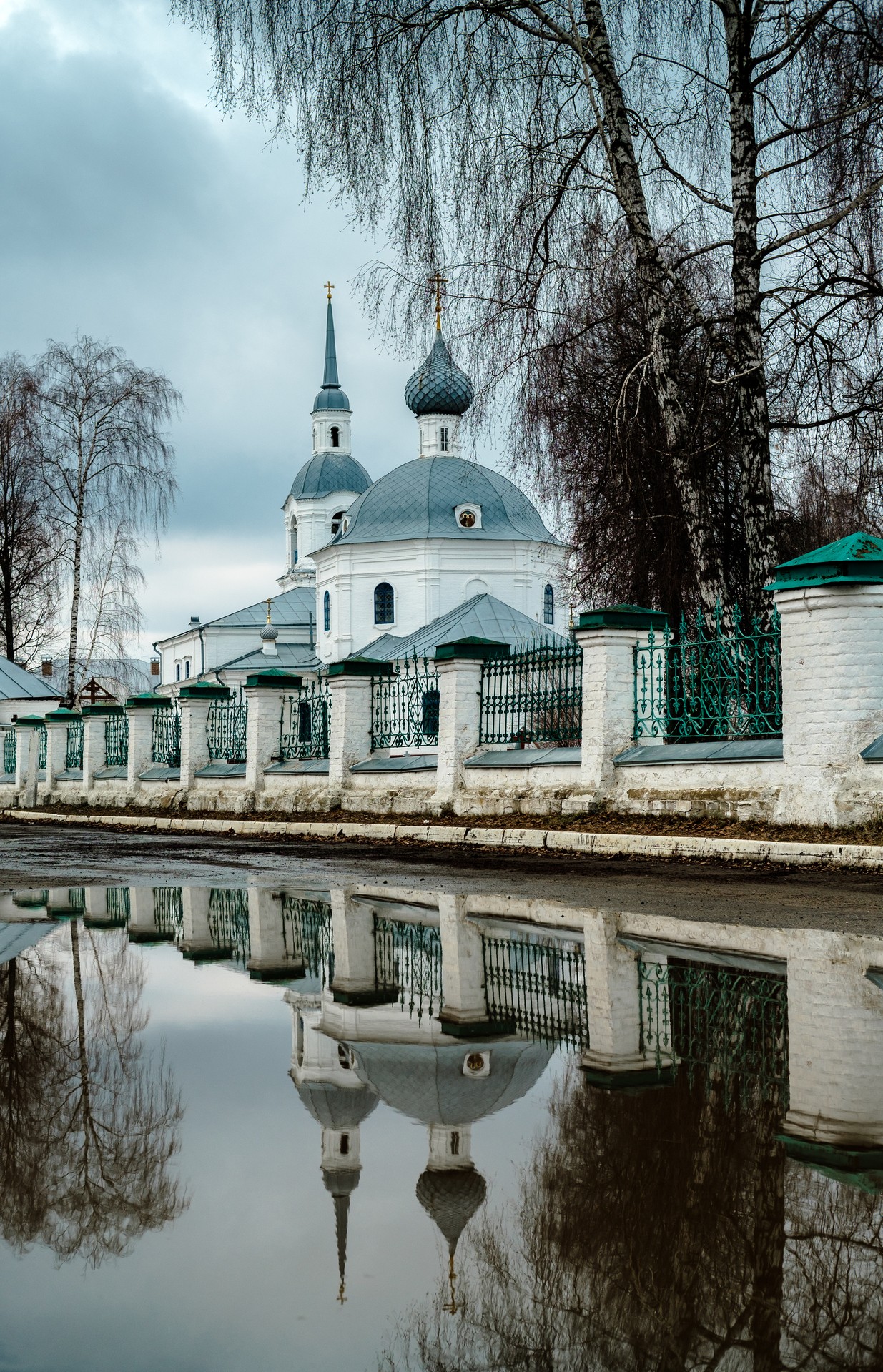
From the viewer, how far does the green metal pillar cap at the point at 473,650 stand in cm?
1546

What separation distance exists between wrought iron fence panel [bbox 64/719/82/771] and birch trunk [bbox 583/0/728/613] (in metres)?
16.2

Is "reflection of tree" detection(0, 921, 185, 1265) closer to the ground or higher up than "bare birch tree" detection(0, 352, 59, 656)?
closer to the ground

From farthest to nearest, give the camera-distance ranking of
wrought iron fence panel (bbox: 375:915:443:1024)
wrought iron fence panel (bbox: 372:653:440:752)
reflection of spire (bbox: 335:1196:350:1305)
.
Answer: wrought iron fence panel (bbox: 372:653:440:752) < wrought iron fence panel (bbox: 375:915:443:1024) < reflection of spire (bbox: 335:1196:350:1305)

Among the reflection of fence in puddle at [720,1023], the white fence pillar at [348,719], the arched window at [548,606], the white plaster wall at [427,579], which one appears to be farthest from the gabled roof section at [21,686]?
the reflection of fence in puddle at [720,1023]

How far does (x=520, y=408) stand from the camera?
61.5 feet

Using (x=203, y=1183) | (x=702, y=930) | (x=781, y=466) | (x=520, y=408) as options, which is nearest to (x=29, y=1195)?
(x=203, y=1183)

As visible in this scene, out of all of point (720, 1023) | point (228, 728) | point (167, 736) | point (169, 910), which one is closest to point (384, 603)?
point (167, 736)

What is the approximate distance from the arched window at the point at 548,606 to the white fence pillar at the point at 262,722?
3905 cm

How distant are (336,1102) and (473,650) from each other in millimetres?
11955

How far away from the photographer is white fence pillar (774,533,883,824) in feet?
34.4

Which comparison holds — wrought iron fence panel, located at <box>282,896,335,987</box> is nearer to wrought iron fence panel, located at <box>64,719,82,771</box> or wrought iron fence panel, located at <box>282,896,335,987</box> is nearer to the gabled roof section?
wrought iron fence panel, located at <box>64,719,82,771</box>

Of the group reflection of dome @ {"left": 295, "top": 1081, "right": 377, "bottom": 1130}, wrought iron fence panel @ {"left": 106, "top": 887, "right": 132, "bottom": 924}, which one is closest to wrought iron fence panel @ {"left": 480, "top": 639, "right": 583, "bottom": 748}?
wrought iron fence panel @ {"left": 106, "top": 887, "right": 132, "bottom": 924}

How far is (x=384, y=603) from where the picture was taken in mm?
58594

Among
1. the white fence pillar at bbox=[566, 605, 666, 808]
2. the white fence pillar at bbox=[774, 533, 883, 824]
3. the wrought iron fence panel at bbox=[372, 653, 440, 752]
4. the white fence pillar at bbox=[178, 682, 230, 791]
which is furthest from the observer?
the white fence pillar at bbox=[178, 682, 230, 791]
